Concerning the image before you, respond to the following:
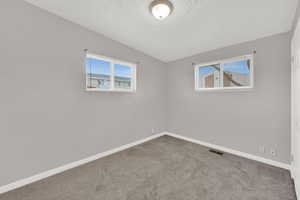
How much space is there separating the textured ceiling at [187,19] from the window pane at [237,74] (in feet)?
1.51

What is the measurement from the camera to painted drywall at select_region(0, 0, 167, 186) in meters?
1.61

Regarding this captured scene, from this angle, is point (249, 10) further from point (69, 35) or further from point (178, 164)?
point (69, 35)

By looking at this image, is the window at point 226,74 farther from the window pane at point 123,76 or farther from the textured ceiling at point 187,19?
the window pane at point 123,76

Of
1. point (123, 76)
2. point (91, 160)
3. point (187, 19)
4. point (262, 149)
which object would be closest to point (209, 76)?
point (187, 19)

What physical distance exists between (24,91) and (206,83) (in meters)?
3.52

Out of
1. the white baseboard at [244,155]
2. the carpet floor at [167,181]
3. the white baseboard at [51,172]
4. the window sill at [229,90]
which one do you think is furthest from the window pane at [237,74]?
the white baseboard at [51,172]

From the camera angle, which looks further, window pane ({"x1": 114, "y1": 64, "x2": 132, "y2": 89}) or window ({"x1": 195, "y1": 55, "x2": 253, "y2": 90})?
window pane ({"x1": 114, "y1": 64, "x2": 132, "y2": 89})

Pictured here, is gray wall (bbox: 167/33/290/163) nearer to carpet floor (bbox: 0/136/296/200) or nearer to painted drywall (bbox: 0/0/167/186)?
carpet floor (bbox: 0/136/296/200)

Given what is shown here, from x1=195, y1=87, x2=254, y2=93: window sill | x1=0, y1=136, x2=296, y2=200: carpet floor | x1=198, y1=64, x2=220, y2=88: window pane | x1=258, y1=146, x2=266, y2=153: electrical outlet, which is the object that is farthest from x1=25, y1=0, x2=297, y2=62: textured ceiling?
x1=0, y1=136, x2=296, y2=200: carpet floor

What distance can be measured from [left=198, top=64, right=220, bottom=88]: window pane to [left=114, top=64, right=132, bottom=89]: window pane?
184 cm

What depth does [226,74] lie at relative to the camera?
271cm

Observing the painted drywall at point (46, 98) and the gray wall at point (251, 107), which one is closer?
the painted drywall at point (46, 98)

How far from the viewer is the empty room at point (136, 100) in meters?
1.60

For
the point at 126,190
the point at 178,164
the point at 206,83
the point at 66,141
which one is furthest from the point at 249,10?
the point at 66,141
